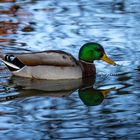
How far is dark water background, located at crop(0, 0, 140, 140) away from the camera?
23.0 feet

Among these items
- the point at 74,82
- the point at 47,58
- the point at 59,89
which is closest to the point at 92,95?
the point at 59,89

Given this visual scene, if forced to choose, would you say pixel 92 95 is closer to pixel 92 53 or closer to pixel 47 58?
pixel 47 58

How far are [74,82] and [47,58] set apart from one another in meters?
0.51

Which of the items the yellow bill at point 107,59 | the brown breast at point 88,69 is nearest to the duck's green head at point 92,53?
the yellow bill at point 107,59

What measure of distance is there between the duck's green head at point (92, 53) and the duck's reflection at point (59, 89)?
489 mm

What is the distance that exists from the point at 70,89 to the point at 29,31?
167 inches

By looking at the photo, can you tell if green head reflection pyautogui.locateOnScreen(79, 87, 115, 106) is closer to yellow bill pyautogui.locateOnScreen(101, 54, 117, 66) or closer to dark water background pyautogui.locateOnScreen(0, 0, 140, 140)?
dark water background pyautogui.locateOnScreen(0, 0, 140, 140)

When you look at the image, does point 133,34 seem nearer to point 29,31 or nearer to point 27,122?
point 29,31

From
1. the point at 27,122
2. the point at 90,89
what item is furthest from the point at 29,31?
the point at 27,122

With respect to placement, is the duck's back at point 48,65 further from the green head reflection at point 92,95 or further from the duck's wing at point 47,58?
the green head reflection at point 92,95

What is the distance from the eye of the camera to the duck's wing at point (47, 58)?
9648mm

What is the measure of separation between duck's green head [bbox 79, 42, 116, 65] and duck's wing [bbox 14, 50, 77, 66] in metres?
0.52

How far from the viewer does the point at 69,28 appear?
13273 millimetres

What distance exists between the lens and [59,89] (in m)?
9.11
